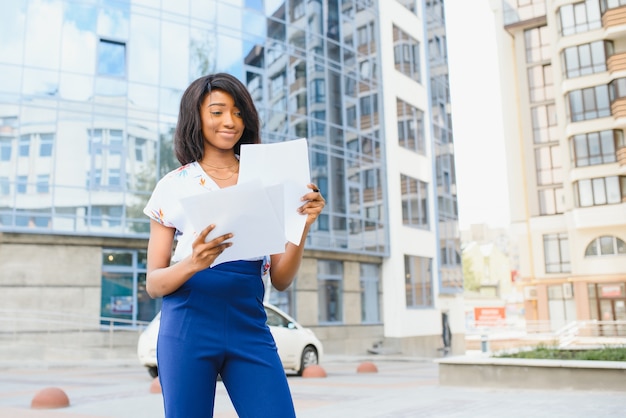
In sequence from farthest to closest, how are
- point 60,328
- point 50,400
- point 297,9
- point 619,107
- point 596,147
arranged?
point 596,147 → point 619,107 → point 297,9 → point 60,328 → point 50,400

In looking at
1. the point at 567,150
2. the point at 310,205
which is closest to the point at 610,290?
the point at 567,150

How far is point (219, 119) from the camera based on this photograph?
2410 mm

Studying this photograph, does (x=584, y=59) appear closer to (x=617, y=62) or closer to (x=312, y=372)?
(x=617, y=62)

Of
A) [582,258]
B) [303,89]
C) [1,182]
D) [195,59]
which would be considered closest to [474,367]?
[1,182]

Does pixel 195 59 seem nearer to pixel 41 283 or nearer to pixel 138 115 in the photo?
pixel 138 115

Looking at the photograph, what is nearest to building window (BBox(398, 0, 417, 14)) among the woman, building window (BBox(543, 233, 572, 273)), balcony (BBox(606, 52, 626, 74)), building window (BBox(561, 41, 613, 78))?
balcony (BBox(606, 52, 626, 74))

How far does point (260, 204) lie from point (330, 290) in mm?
23745

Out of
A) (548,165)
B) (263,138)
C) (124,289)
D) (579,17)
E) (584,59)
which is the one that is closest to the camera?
(124,289)

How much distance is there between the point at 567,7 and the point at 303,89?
28.1 meters

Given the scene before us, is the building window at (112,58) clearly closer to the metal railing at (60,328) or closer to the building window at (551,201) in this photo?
the metal railing at (60,328)

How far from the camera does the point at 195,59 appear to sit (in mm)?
21734

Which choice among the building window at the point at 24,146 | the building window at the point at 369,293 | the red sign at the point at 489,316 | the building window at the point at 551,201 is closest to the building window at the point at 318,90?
the building window at the point at 369,293

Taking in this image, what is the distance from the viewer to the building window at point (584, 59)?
143 ft

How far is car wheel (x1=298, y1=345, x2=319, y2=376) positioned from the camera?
13.7 metres
